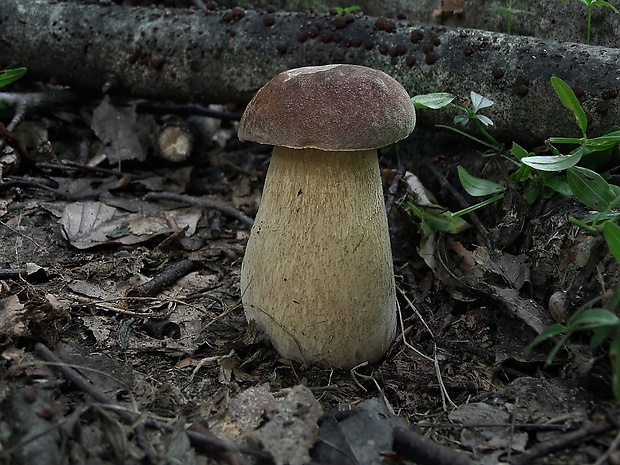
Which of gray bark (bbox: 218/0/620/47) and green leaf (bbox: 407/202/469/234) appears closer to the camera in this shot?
green leaf (bbox: 407/202/469/234)

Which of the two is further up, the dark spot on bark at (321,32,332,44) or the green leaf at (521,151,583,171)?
the dark spot on bark at (321,32,332,44)

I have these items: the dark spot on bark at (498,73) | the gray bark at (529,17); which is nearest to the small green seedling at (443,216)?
the dark spot on bark at (498,73)

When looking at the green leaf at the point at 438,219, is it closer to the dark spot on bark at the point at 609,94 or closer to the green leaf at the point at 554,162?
Result: the green leaf at the point at 554,162

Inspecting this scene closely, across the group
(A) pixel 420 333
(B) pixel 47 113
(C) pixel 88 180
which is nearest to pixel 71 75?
(B) pixel 47 113

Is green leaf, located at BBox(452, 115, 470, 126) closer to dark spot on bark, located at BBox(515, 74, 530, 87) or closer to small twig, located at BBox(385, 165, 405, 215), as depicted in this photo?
dark spot on bark, located at BBox(515, 74, 530, 87)

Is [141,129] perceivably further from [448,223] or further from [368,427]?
[368,427]

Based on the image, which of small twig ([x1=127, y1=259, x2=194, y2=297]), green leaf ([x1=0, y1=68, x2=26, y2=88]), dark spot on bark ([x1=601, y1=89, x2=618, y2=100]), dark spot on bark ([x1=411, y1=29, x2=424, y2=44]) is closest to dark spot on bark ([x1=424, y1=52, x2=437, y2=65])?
dark spot on bark ([x1=411, y1=29, x2=424, y2=44])
